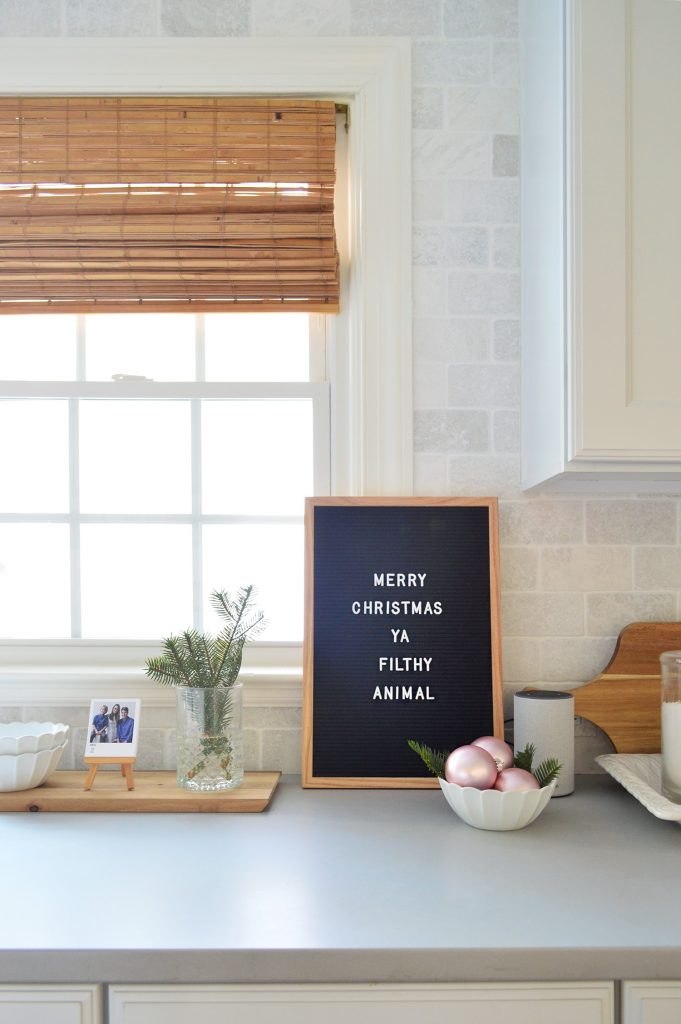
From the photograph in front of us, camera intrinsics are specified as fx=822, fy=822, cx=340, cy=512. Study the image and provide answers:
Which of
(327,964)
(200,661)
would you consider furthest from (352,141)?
(327,964)

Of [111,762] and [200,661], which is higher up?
[200,661]

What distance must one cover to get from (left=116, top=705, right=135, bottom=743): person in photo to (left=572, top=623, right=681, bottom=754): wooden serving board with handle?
0.95 m

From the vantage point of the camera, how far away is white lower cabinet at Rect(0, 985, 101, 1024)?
1.09 metres

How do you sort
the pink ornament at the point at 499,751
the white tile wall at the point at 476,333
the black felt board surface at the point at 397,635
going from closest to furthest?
the pink ornament at the point at 499,751 < the black felt board surface at the point at 397,635 < the white tile wall at the point at 476,333

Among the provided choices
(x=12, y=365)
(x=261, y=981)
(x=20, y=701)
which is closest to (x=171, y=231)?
(x=12, y=365)

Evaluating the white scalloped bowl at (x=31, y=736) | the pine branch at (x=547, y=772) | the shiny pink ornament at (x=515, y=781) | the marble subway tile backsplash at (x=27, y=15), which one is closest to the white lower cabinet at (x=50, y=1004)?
the white scalloped bowl at (x=31, y=736)

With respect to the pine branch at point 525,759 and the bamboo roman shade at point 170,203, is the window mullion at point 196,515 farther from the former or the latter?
the pine branch at point 525,759

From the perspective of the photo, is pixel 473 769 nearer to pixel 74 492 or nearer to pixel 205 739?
pixel 205 739

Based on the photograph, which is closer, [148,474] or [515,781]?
[515,781]

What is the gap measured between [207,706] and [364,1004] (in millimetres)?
684

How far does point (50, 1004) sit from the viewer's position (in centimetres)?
109

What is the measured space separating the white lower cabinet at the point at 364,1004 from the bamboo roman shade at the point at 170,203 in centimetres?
135

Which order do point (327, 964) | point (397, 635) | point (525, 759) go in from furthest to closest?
1. point (397, 635)
2. point (525, 759)
3. point (327, 964)

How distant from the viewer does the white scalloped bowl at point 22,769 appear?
163cm
